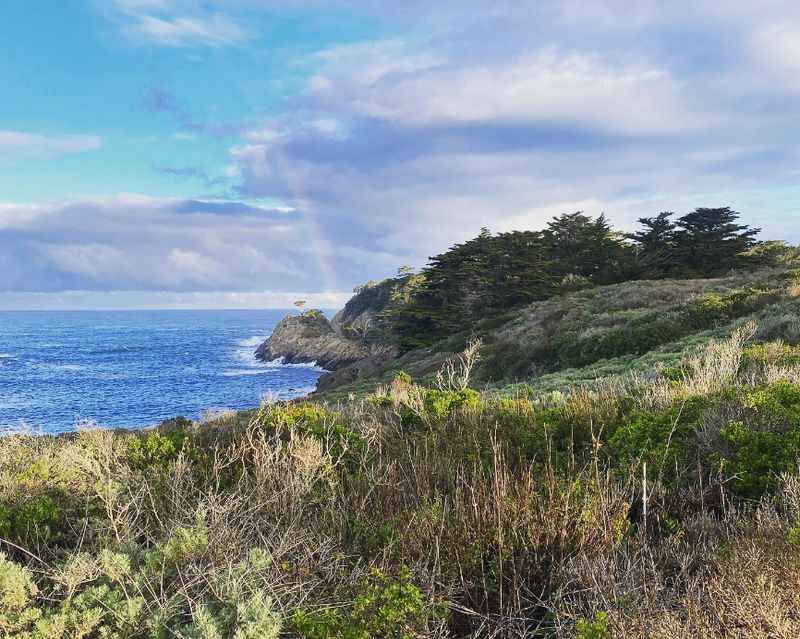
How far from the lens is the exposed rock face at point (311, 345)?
237 ft

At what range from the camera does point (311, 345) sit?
77.6 m

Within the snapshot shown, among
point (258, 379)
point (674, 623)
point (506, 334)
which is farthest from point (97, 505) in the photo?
point (258, 379)

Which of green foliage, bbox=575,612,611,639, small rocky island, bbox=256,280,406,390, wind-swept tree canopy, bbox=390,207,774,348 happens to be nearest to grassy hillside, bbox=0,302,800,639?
green foliage, bbox=575,612,611,639

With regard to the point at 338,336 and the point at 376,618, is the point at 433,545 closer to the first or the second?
the point at 376,618

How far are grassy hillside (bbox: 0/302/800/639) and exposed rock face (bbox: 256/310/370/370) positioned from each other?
211 ft

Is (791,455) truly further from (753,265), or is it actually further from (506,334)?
(753,265)

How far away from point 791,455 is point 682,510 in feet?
4.51

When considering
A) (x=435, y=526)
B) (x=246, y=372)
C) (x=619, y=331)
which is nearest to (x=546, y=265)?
(x=619, y=331)

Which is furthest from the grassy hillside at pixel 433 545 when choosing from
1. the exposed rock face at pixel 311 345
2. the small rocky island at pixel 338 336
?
the exposed rock face at pixel 311 345

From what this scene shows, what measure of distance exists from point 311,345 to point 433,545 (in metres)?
75.1

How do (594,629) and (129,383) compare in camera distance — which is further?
(129,383)

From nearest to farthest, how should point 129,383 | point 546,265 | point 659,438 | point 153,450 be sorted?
point 659,438 → point 153,450 → point 546,265 → point 129,383

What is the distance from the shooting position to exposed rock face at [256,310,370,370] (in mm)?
72188

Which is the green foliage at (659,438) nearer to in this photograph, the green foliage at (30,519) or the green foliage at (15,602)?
the green foliage at (15,602)
